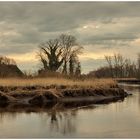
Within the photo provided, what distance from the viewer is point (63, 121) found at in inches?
527

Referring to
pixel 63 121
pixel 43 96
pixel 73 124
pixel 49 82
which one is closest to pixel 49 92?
pixel 43 96

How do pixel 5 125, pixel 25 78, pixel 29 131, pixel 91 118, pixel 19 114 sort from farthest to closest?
pixel 25 78 → pixel 19 114 → pixel 91 118 → pixel 5 125 → pixel 29 131

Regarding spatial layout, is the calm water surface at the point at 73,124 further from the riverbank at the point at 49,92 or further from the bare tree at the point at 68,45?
the bare tree at the point at 68,45

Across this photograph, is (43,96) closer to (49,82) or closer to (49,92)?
(49,92)

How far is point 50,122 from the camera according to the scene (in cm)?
1325

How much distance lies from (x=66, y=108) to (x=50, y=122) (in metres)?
4.14

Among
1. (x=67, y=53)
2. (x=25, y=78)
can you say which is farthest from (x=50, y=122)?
(x=67, y=53)

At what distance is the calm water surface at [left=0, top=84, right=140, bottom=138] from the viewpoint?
35.3 ft

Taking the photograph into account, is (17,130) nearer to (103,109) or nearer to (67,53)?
(103,109)

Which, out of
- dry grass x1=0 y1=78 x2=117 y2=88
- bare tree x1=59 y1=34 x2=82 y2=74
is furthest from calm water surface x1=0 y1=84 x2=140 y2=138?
bare tree x1=59 y1=34 x2=82 y2=74

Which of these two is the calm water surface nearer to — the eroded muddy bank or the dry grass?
the eroded muddy bank

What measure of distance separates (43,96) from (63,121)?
24.1 feet

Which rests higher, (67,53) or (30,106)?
(67,53)

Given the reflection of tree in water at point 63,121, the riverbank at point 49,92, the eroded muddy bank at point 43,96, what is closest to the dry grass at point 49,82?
the riverbank at point 49,92
